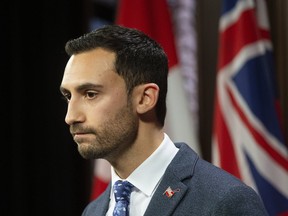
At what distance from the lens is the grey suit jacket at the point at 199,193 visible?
1153 mm

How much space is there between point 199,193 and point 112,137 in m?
0.23

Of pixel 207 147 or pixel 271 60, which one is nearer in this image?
pixel 271 60

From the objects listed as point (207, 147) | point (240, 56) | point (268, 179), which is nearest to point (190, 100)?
point (207, 147)

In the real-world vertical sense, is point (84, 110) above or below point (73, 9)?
below

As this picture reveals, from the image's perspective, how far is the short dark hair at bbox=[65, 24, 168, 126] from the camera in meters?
1.31

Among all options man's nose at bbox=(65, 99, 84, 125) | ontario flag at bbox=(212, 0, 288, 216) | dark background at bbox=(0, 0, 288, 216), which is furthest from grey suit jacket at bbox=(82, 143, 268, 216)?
dark background at bbox=(0, 0, 288, 216)

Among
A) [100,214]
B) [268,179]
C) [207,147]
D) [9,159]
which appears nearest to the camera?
[100,214]

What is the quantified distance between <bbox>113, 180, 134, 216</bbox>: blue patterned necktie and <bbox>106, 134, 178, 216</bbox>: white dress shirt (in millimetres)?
11

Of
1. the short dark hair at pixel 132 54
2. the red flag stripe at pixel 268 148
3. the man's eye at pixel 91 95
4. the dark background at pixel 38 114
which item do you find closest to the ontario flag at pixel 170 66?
the red flag stripe at pixel 268 148

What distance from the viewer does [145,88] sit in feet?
4.33

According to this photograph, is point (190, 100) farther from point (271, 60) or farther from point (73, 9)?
point (73, 9)

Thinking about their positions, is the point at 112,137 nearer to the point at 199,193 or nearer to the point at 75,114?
the point at 75,114

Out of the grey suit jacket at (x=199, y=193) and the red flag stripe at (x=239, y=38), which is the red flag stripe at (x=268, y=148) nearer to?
the red flag stripe at (x=239, y=38)

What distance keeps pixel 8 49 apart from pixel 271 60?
1187 millimetres
